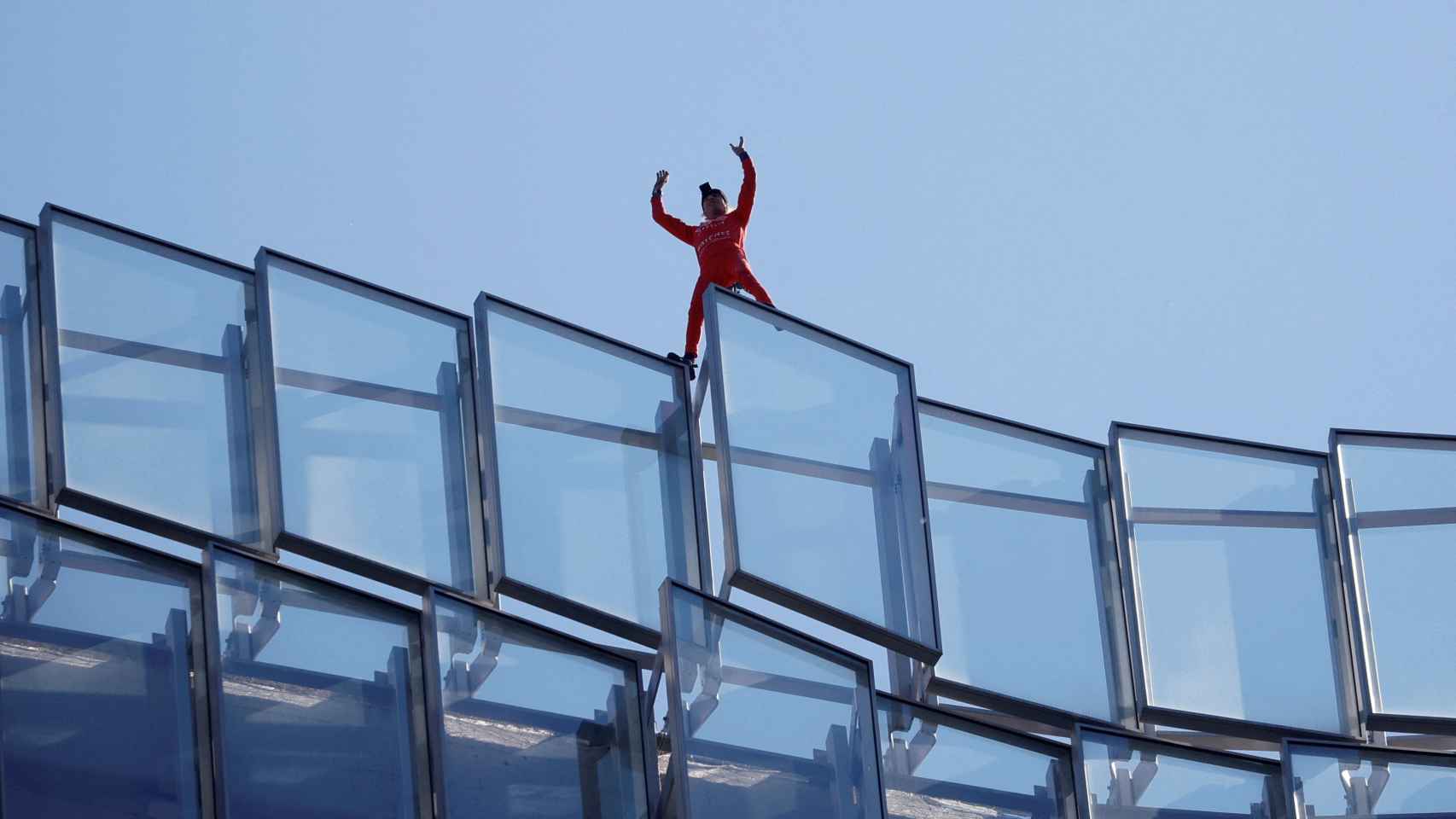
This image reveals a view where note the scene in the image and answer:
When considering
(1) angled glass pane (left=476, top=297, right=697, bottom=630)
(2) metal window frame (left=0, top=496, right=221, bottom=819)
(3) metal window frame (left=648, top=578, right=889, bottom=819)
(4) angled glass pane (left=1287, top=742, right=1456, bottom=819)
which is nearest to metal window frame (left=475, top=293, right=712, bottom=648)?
(1) angled glass pane (left=476, top=297, right=697, bottom=630)

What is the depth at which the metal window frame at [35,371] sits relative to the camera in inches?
666

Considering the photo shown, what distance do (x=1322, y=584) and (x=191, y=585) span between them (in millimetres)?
7912

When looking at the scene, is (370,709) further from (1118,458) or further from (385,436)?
(1118,458)

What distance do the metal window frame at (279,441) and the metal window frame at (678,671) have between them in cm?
160

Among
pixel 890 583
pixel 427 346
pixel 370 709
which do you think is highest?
pixel 427 346

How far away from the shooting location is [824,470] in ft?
59.5

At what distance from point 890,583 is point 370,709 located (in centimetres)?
394

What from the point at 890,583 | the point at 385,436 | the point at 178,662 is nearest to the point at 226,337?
the point at 385,436

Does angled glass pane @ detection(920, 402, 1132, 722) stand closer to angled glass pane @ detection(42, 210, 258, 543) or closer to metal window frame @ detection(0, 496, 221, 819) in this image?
angled glass pane @ detection(42, 210, 258, 543)

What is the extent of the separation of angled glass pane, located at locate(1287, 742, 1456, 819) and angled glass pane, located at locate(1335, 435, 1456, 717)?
1191 mm

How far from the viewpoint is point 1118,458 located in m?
19.5

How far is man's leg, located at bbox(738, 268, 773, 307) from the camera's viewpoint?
21.4m

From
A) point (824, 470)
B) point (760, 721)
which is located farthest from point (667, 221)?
point (760, 721)

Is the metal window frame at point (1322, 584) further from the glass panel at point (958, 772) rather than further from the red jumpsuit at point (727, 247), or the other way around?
the red jumpsuit at point (727, 247)
